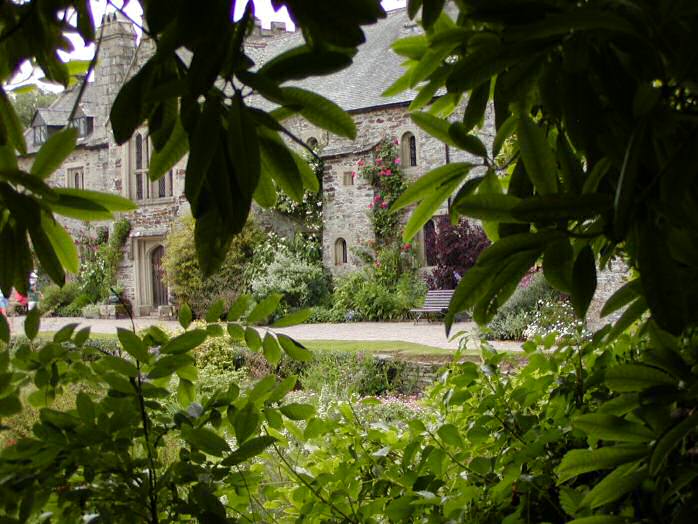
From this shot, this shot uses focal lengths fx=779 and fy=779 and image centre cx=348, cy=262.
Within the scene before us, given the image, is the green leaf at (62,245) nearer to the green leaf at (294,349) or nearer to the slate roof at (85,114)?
the green leaf at (294,349)

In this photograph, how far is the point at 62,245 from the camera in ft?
3.59

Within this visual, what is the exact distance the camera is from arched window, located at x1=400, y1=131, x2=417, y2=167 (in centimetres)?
1554

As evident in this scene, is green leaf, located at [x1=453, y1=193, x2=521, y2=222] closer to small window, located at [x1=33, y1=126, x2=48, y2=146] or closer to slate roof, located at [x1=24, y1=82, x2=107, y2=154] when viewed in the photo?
slate roof, located at [x1=24, y1=82, x2=107, y2=154]

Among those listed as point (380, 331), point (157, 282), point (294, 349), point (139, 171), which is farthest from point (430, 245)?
point (294, 349)

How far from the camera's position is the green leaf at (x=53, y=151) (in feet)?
3.28

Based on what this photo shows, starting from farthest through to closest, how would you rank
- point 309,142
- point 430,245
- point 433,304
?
point 309,142
point 430,245
point 433,304

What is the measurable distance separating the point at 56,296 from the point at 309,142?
22.1 ft

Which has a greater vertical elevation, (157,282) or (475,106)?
(475,106)

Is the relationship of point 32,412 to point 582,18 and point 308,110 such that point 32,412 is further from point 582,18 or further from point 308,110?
point 582,18

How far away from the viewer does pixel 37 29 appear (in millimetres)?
1016

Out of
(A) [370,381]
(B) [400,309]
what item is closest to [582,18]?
(A) [370,381]

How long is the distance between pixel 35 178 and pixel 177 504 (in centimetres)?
56

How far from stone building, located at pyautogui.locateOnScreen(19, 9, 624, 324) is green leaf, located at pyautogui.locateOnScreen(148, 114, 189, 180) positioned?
1229 cm

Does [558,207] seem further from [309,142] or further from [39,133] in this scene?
[39,133]
